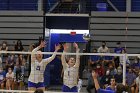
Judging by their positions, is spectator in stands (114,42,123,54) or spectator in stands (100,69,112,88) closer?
spectator in stands (100,69,112,88)

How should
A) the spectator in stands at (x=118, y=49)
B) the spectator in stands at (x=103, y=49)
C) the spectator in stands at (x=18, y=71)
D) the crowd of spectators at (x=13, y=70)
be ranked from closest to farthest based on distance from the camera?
the crowd of spectators at (x=13, y=70) < the spectator in stands at (x=18, y=71) < the spectator in stands at (x=103, y=49) < the spectator in stands at (x=118, y=49)

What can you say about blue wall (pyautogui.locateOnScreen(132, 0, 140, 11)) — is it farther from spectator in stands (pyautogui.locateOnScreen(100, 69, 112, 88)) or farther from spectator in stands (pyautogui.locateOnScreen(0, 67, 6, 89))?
spectator in stands (pyautogui.locateOnScreen(0, 67, 6, 89))

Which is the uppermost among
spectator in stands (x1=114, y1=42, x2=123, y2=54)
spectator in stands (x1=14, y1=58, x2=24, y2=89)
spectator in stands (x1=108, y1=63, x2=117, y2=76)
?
spectator in stands (x1=114, y1=42, x2=123, y2=54)

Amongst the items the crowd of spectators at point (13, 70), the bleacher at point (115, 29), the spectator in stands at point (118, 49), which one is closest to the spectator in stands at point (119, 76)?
the crowd of spectators at point (13, 70)

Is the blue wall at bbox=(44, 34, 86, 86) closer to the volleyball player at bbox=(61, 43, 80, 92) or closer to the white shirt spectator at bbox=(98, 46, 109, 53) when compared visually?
the white shirt spectator at bbox=(98, 46, 109, 53)

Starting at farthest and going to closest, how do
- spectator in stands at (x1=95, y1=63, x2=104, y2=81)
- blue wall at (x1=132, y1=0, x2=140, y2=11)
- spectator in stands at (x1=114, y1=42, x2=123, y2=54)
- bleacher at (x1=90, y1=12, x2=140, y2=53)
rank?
blue wall at (x1=132, y1=0, x2=140, y2=11) → bleacher at (x1=90, y1=12, x2=140, y2=53) → spectator in stands at (x1=114, y1=42, x2=123, y2=54) → spectator in stands at (x1=95, y1=63, x2=104, y2=81)

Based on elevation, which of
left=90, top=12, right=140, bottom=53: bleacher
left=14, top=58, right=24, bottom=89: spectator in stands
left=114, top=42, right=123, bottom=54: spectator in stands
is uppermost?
left=90, top=12, right=140, bottom=53: bleacher

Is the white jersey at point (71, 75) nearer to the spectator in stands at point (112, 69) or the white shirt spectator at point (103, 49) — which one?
the spectator in stands at point (112, 69)

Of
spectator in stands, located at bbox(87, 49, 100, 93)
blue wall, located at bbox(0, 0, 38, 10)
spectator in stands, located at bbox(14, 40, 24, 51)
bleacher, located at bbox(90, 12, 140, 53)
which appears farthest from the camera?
blue wall, located at bbox(0, 0, 38, 10)

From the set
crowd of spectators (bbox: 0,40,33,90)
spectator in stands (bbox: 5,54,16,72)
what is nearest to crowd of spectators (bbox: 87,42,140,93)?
crowd of spectators (bbox: 0,40,33,90)

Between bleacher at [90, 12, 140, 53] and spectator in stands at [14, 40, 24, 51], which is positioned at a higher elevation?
bleacher at [90, 12, 140, 53]

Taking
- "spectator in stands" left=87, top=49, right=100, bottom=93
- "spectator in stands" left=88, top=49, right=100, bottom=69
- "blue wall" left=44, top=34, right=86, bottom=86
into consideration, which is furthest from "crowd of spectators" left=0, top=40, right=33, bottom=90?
"spectator in stands" left=88, top=49, right=100, bottom=69

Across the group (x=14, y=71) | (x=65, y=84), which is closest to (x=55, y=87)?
→ (x=14, y=71)

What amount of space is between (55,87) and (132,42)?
20.5 ft
